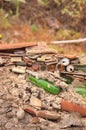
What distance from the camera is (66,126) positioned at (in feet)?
16.4

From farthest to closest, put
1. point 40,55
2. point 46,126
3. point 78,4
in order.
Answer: point 78,4 → point 40,55 → point 46,126

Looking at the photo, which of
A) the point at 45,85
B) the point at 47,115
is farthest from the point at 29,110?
the point at 45,85

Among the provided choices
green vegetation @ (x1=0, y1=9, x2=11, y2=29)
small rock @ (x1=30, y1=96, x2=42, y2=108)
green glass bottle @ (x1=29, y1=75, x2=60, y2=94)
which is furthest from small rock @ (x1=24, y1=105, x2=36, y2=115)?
green vegetation @ (x1=0, y1=9, x2=11, y2=29)

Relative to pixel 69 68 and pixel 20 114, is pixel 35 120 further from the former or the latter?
pixel 69 68

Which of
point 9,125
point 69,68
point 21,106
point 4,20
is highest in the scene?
point 4,20

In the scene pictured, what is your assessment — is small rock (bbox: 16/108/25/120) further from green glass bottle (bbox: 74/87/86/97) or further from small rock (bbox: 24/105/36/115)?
green glass bottle (bbox: 74/87/86/97)

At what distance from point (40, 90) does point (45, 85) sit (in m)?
0.10

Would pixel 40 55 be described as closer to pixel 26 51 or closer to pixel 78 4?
pixel 26 51

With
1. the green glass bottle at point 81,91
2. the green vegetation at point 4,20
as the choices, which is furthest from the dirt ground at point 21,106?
the green vegetation at point 4,20

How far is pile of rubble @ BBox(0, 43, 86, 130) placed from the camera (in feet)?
16.5

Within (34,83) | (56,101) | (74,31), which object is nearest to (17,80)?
(34,83)

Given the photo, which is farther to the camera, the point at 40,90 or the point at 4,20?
the point at 4,20

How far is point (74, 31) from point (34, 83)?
3645mm

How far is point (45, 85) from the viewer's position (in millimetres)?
5387
